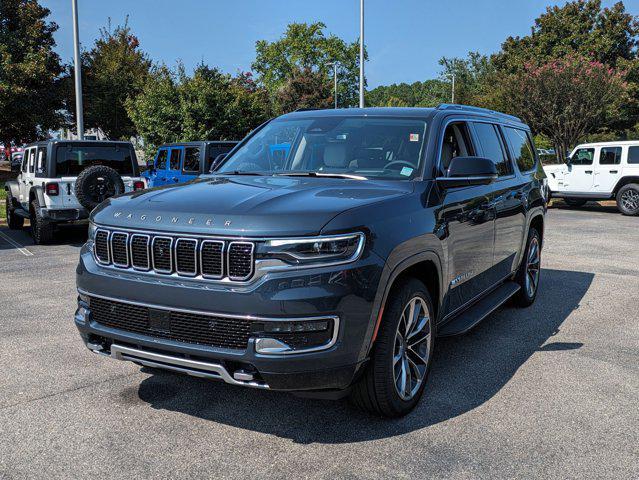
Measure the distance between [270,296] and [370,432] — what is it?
1.12 meters

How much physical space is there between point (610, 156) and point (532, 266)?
12.3 metres

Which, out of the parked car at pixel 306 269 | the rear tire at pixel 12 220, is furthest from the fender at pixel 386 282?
the rear tire at pixel 12 220

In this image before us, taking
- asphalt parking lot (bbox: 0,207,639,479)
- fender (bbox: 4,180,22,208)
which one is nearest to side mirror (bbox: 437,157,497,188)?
asphalt parking lot (bbox: 0,207,639,479)

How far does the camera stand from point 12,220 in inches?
537

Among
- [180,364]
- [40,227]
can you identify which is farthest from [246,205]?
[40,227]

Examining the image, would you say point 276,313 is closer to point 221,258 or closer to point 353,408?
point 221,258

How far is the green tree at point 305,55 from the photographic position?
206 feet

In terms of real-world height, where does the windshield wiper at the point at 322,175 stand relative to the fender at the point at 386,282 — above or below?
above

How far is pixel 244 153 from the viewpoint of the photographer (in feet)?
15.9

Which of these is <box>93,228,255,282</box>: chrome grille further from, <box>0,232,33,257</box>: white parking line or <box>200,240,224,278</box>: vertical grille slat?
<box>0,232,33,257</box>: white parking line

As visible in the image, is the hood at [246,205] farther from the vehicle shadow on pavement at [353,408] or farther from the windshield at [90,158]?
the windshield at [90,158]

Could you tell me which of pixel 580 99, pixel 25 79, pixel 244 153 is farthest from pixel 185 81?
pixel 244 153

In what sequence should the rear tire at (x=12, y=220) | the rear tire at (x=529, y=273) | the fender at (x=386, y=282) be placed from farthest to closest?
the rear tire at (x=12, y=220), the rear tire at (x=529, y=273), the fender at (x=386, y=282)

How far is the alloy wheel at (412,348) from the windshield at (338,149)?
3.01 feet
